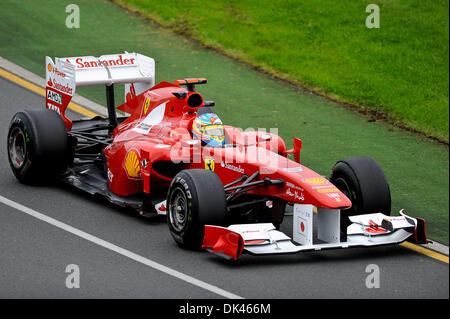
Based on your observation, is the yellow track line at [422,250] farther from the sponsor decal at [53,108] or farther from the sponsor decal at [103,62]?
the sponsor decal at [53,108]

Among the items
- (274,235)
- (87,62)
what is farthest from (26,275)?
(87,62)

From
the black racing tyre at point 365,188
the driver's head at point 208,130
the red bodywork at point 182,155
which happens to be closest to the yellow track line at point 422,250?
the black racing tyre at point 365,188

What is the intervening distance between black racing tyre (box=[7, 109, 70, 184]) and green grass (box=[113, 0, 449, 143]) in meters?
5.11

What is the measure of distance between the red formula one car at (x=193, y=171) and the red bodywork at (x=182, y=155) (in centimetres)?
1

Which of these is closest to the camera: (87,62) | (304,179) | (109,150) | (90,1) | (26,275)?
(26,275)

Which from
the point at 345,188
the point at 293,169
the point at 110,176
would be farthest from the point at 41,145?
the point at 345,188

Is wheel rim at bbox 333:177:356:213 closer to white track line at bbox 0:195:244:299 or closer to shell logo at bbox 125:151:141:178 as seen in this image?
white track line at bbox 0:195:244:299

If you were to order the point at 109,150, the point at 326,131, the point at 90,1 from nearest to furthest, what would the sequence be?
the point at 109,150 → the point at 326,131 → the point at 90,1

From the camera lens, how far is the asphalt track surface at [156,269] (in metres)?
8.77

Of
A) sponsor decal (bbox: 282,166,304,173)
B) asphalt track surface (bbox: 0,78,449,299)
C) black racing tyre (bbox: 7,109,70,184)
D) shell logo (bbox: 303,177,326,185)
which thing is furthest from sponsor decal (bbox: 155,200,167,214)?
shell logo (bbox: 303,177,326,185)

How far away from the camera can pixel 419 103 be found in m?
13.2
